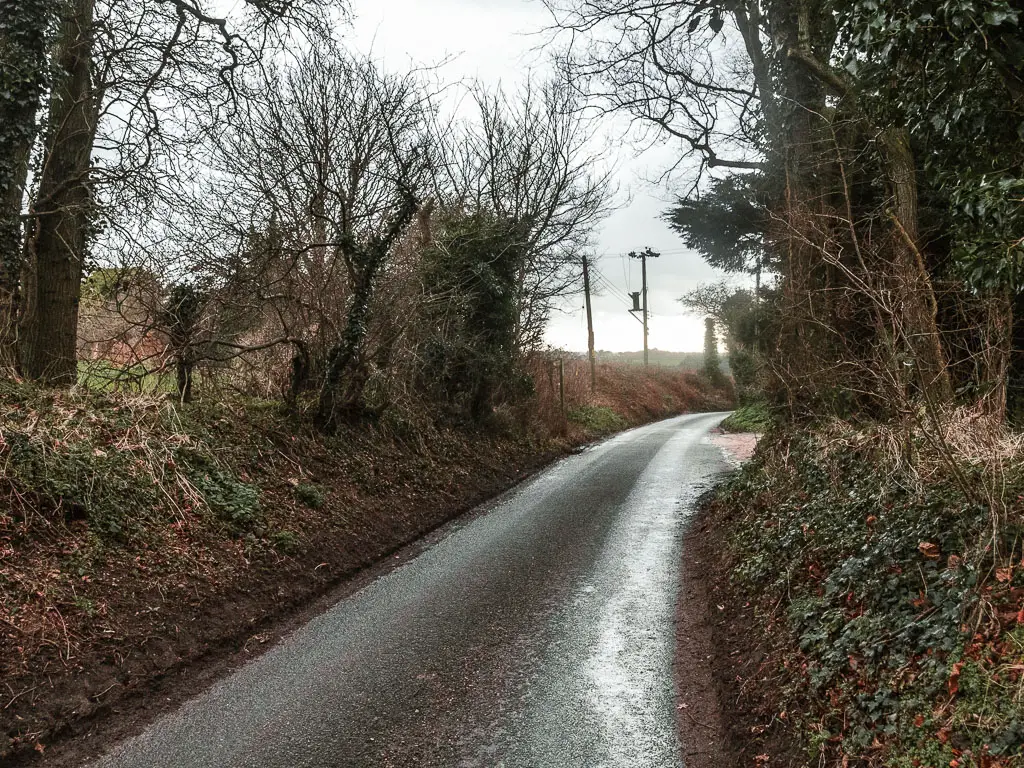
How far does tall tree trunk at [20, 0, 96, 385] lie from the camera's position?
8688 millimetres

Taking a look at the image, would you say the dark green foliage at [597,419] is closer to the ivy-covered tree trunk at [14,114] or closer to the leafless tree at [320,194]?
the leafless tree at [320,194]

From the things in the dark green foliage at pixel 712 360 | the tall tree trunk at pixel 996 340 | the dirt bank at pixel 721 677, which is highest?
the dark green foliage at pixel 712 360

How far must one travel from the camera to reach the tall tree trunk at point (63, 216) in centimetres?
869

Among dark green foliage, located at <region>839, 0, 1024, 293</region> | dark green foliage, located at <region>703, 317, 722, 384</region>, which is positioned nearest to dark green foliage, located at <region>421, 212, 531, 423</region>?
dark green foliage, located at <region>839, 0, 1024, 293</region>

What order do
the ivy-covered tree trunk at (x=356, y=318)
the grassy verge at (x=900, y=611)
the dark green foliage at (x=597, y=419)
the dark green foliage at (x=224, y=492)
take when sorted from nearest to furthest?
the grassy verge at (x=900, y=611), the dark green foliage at (x=224, y=492), the ivy-covered tree trunk at (x=356, y=318), the dark green foliage at (x=597, y=419)

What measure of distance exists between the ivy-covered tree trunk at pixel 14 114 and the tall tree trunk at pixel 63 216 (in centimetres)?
33

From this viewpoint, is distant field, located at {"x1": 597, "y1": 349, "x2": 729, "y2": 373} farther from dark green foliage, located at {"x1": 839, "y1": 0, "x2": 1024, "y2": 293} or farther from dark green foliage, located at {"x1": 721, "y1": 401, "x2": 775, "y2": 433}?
dark green foliage, located at {"x1": 839, "y1": 0, "x2": 1024, "y2": 293}

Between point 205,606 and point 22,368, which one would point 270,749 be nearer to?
point 205,606

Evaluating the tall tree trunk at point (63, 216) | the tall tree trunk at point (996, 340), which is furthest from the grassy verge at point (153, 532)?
the tall tree trunk at point (996, 340)

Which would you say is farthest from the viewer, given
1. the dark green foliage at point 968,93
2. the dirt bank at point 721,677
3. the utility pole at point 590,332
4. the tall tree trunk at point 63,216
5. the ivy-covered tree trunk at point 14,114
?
the utility pole at point 590,332

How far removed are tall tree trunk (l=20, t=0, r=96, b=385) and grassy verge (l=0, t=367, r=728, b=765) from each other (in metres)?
1.12

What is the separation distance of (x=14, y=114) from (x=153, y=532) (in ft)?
17.4

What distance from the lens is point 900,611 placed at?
4449 millimetres

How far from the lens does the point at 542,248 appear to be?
2084cm
